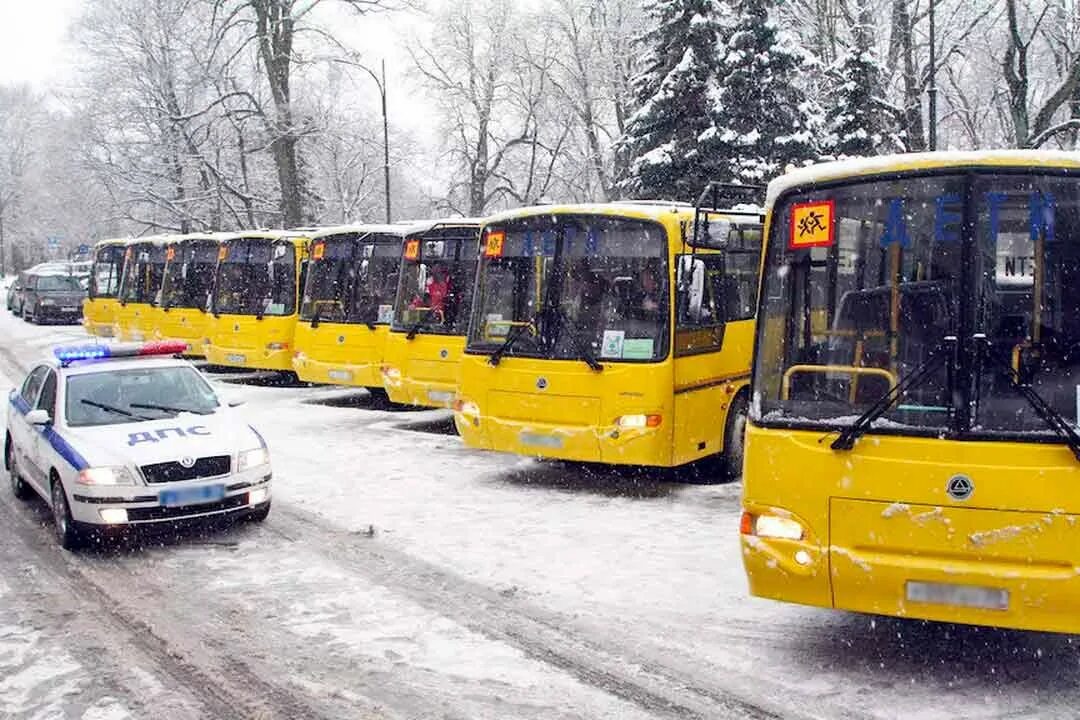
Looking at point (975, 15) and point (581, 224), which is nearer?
point (581, 224)

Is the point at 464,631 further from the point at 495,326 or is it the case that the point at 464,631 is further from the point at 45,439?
the point at 495,326

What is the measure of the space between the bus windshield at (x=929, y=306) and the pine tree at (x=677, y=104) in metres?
23.4

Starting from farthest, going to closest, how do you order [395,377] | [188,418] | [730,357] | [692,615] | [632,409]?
[395,377], [730,357], [632,409], [188,418], [692,615]

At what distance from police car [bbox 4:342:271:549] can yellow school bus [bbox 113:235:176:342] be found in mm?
15835

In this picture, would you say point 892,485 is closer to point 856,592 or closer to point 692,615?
point 856,592

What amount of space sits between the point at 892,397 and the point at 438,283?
1014 centimetres

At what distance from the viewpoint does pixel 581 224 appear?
36.8 ft

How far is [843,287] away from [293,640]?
3922 millimetres

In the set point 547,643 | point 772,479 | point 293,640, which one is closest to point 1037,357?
point 772,479

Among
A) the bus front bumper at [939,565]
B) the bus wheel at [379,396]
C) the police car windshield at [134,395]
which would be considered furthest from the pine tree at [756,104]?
the bus front bumper at [939,565]

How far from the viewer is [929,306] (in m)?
5.99

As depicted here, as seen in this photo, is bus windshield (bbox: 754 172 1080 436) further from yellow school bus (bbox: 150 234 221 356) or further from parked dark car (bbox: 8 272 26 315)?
parked dark car (bbox: 8 272 26 315)

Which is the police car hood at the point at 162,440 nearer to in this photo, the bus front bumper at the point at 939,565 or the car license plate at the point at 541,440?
the car license plate at the point at 541,440

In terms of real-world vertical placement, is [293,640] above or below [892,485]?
below
